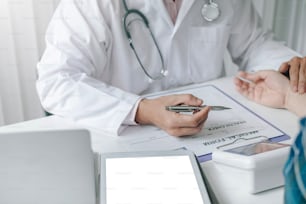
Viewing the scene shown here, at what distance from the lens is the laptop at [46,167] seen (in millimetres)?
636

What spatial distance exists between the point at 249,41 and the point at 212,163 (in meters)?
0.83

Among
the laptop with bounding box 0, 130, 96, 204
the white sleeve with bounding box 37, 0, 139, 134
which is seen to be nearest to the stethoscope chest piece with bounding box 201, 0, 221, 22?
the white sleeve with bounding box 37, 0, 139, 134

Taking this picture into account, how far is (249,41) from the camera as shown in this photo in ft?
5.09

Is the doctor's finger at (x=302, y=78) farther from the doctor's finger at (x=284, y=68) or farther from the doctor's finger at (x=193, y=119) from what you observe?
the doctor's finger at (x=193, y=119)

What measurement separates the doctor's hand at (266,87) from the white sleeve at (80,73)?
0.34m

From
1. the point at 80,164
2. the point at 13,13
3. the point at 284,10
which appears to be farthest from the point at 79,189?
the point at 284,10

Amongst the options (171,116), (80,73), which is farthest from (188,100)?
(80,73)

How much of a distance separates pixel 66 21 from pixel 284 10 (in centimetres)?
139

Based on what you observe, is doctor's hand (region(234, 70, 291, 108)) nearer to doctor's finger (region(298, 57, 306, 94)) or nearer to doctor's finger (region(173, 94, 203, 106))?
doctor's finger (region(298, 57, 306, 94))

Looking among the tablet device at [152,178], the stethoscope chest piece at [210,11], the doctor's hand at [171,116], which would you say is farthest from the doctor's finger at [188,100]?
the stethoscope chest piece at [210,11]

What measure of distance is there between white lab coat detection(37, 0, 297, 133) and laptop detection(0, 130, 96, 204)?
1.07 ft

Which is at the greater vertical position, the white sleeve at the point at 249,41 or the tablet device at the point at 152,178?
the white sleeve at the point at 249,41

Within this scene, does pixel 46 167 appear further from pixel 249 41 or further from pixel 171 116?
pixel 249 41

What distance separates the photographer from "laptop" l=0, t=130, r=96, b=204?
636 millimetres
